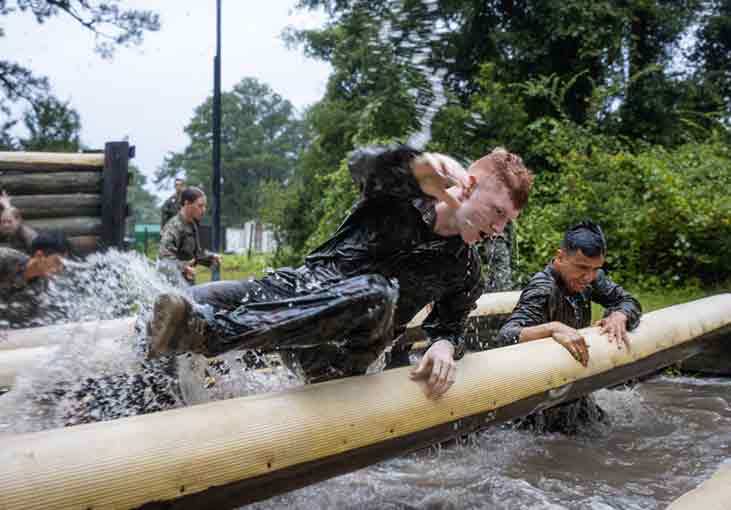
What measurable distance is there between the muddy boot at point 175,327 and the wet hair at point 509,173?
121cm

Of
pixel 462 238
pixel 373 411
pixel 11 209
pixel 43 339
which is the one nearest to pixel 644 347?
pixel 462 238

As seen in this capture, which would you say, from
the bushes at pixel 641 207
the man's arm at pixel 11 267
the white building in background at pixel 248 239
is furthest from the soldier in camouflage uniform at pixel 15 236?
the white building in background at pixel 248 239

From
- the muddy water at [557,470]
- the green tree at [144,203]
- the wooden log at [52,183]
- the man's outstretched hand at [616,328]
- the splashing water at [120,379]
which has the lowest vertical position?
the muddy water at [557,470]

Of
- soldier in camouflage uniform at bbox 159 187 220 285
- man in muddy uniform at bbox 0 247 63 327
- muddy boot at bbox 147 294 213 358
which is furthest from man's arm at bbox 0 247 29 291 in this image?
soldier in camouflage uniform at bbox 159 187 220 285

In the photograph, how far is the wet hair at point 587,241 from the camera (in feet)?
11.5

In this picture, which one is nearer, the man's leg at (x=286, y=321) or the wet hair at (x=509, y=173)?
the man's leg at (x=286, y=321)

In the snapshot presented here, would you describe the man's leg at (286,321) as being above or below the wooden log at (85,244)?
below

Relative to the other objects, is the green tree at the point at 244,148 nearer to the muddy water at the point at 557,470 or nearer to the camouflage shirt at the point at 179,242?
the camouflage shirt at the point at 179,242

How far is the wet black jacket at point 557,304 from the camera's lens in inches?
141

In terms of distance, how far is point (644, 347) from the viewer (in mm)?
3795

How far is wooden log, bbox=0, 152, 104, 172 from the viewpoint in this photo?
4.96 m

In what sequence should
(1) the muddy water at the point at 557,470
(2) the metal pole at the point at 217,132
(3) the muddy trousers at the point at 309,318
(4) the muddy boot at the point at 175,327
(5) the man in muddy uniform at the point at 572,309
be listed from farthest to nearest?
(2) the metal pole at the point at 217,132, (5) the man in muddy uniform at the point at 572,309, (1) the muddy water at the point at 557,470, (3) the muddy trousers at the point at 309,318, (4) the muddy boot at the point at 175,327

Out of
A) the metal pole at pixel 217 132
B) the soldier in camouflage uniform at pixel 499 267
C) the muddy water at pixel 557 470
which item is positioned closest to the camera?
the muddy water at pixel 557 470

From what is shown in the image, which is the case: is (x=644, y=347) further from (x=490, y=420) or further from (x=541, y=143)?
(x=541, y=143)
